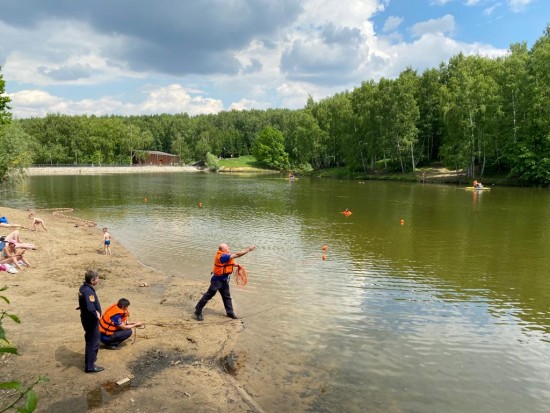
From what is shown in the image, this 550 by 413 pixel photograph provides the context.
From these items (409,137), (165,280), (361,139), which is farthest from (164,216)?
(361,139)

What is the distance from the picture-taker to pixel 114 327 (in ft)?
33.7

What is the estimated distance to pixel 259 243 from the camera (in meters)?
Result: 25.6

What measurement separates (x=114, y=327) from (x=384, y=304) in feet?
29.2

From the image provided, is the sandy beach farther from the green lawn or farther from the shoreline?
the green lawn

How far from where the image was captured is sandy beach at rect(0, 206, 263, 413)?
813cm

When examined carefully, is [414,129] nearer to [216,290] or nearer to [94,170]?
[216,290]

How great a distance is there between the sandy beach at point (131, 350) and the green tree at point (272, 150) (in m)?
126

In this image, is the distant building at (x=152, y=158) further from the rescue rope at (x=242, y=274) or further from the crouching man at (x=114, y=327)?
the crouching man at (x=114, y=327)

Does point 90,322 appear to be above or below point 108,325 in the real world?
above

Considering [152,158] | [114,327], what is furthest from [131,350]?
[152,158]

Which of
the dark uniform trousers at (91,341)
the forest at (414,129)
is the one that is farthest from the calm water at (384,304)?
the forest at (414,129)

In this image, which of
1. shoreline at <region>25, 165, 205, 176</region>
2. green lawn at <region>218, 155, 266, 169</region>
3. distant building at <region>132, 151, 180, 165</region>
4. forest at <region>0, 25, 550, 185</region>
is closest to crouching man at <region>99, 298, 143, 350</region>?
forest at <region>0, 25, 550, 185</region>

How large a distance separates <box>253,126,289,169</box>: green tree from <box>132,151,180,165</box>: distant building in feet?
128

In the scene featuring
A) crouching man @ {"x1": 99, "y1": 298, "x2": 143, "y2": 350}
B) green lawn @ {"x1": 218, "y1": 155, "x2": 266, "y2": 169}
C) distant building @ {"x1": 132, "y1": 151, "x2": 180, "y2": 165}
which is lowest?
crouching man @ {"x1": 99, "y1": 298, "x2": 143, "y2": 350}
